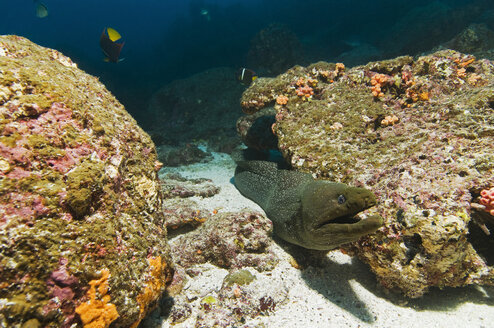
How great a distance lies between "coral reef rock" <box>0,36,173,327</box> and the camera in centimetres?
133

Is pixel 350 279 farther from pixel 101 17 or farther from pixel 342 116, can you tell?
pixel 101 17

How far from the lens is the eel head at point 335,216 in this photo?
238 centimetres

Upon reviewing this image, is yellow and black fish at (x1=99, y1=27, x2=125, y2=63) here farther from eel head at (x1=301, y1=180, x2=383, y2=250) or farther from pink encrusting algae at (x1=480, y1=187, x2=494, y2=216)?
pink encrusting algae at (x1=480, y1=187, x2=494, y2=216)

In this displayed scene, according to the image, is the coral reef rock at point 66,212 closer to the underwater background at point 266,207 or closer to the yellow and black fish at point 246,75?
the underwater background at point 266,207

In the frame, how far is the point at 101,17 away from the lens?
237 ft

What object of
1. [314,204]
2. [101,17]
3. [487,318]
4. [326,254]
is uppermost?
[101,17]

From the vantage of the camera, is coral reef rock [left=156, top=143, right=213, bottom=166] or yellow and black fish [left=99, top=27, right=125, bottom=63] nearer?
yellow and black fish [left=99, top=27, right=125, bottom=63]

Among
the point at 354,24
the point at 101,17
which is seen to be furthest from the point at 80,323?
the point at 101,17

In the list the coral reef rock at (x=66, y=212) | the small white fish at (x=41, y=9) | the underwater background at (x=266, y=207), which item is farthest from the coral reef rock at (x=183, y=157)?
the small white fish at (x=41, y=9)

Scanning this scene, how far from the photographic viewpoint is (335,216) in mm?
2600

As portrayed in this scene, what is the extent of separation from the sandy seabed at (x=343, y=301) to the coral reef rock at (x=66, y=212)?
100 centimetres

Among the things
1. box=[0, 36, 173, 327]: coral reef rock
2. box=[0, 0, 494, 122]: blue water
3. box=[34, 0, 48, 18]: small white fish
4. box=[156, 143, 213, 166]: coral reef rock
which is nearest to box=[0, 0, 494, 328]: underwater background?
box=[0, 36, 173, 327]: coral reef rock

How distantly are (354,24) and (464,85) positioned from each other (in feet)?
68.3

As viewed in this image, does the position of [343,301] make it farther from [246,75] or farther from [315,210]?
[246,75]
